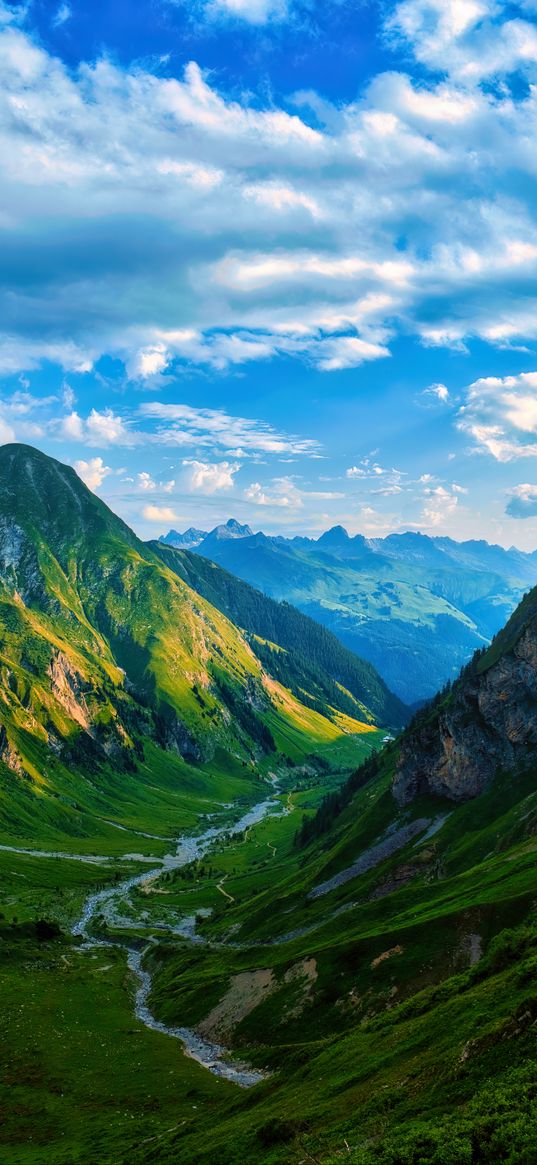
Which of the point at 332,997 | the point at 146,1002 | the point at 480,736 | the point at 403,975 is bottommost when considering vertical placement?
the point at 146,1002

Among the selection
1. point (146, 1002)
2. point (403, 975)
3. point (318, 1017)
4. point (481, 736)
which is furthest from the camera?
point (481, 736)

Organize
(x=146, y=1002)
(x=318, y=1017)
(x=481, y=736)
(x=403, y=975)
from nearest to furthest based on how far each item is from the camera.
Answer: (x=403, y=975) < (x=318, y=1017) < (x=146, y=1002) < (x=481, y=736)

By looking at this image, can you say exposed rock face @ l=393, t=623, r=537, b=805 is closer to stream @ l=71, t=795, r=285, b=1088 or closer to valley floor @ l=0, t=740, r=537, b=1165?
valley floor @ l=0, t=740, r=537, b=1165

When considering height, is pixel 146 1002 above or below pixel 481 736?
below

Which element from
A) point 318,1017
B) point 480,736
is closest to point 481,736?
point 480,736

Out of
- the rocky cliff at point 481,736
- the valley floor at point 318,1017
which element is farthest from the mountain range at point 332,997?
the rocky cliff at point 481,736

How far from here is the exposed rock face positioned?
159 m

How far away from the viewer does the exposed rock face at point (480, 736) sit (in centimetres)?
15888

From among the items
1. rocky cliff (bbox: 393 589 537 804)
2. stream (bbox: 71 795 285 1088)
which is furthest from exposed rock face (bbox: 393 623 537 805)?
stream (bbox: 71 795 285 1088)

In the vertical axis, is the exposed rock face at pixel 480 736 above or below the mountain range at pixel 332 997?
above

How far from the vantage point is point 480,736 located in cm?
16838

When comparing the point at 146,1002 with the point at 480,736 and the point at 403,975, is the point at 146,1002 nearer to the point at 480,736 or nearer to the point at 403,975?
the point at 403,975

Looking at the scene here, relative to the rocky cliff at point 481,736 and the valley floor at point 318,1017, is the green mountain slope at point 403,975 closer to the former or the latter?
the valley floor at point 318,1017

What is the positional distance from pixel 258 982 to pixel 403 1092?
66526 millimetres
